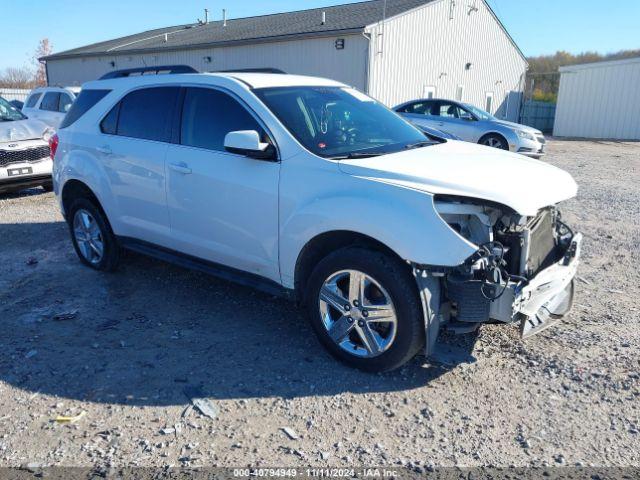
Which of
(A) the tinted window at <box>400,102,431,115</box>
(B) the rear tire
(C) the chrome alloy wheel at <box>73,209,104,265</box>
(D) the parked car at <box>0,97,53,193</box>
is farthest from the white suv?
(A) the tinted window at <box>400,102,431,115</box>

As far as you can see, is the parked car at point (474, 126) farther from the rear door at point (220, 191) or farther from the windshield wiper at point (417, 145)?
the rear door at point (220, 191)

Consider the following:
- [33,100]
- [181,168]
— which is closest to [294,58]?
[33,100]

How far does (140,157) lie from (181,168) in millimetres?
593

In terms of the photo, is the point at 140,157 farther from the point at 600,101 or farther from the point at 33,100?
the point at 600,101

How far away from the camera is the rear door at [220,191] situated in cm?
383

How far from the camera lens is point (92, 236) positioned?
5.49 meters

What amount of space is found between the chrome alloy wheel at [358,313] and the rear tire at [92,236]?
8.86 feet

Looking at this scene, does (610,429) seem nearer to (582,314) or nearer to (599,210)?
(582,314)

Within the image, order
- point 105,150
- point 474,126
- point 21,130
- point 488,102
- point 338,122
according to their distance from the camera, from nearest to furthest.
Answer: point 338,122, point 105,150, point 21,130, point 474,126, point 488,102

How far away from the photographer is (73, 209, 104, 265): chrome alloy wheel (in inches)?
213

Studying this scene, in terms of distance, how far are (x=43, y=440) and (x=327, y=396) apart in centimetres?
162

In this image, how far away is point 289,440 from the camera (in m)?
2.95

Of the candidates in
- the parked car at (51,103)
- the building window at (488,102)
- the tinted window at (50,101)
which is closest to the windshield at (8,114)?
the parked car at (51,103)

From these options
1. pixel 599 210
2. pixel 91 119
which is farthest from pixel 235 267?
pixel 599 210
